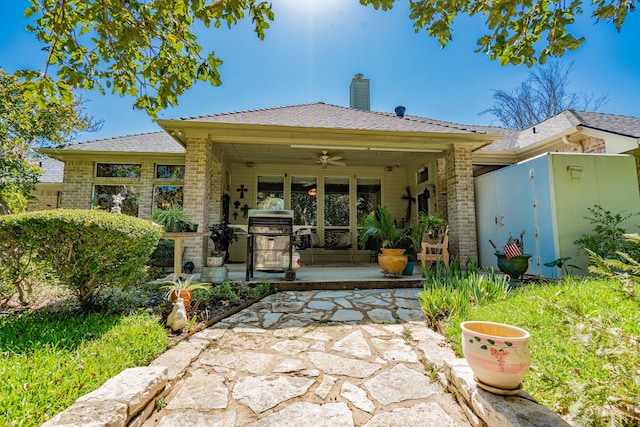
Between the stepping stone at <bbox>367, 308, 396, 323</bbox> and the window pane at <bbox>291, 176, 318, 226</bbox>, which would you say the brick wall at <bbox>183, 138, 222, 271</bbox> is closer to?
the window pane at <bbox>291, 176, 318, 226</bbox>

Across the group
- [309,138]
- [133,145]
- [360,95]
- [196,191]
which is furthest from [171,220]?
[360,95]

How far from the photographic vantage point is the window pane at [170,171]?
803cm

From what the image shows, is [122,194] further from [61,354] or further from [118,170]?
[61,354]

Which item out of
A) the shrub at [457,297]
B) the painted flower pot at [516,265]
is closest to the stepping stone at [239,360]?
the shrub at [457,297]

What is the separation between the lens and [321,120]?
7.00 m

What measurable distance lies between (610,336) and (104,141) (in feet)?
34.8

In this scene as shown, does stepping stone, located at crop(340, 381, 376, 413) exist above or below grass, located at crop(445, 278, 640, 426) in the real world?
below

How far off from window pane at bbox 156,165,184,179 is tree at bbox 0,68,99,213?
7.58 feet

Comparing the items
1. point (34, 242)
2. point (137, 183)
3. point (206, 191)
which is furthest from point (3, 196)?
point (34, 242)

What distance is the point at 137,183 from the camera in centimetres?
791

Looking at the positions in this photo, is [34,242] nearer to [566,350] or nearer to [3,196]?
[566,350]

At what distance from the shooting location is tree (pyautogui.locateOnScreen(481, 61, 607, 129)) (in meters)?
13.5

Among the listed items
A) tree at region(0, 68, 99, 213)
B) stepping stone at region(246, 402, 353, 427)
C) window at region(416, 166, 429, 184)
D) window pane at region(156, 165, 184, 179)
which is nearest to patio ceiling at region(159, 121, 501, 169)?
window at region(416, 166, 429, 184)

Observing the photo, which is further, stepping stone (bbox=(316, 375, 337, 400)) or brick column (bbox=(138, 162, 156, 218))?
brick column (bbox=(138, 162, 156, 218))
